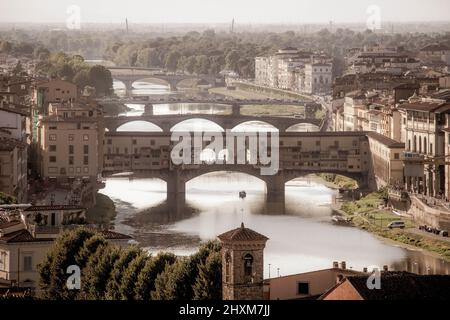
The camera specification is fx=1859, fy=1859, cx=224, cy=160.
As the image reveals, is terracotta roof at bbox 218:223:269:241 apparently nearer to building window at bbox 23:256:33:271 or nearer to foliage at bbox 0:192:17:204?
building window at bbox 23:256:33:271

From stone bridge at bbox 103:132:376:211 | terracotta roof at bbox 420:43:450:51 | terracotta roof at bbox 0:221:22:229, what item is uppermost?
terracotta roof at bbox 420:43:450:51

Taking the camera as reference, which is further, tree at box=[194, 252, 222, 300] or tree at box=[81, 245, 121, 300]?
tree at box=[81, 245, 121, 300]

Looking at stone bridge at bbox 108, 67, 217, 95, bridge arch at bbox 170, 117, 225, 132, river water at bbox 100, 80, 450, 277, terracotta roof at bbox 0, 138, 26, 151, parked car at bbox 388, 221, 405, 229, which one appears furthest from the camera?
stone bridge at bbox 108, 67, 217, 95

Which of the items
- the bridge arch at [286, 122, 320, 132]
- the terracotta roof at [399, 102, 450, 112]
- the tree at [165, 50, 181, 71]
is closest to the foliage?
the terracotta roof at [399, 102, 450, 112]

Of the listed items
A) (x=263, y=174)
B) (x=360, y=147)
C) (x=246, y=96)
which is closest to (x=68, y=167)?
(x=263, y=174)

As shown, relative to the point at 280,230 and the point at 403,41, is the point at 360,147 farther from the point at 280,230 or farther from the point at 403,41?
the point at 403,41

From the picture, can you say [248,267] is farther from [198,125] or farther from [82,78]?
[82,78]

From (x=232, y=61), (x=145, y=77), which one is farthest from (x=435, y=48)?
(x=232, y=61)
